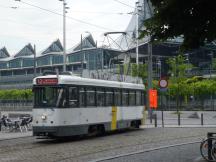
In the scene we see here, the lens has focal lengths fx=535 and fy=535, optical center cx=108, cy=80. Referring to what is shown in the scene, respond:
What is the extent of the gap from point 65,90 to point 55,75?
82 centimetres

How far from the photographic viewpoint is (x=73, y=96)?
2262 centimetres

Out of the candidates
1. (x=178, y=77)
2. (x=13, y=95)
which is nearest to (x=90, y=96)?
(x=178, y=77)

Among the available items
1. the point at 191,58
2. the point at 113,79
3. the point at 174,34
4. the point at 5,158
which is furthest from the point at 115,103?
the point at 191,58

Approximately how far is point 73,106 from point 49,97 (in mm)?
1117

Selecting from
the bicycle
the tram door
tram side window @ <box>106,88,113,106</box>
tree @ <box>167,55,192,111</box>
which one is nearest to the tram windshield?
tram side window @ <box>106,88,113,106</box>

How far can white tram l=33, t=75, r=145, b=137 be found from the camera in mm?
21828

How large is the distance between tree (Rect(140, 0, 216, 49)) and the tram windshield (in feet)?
34.7

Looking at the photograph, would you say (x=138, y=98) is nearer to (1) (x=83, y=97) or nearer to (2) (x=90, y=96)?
(2) (x=90, y=96)

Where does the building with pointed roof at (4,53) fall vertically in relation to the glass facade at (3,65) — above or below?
above

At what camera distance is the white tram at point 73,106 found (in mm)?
21828

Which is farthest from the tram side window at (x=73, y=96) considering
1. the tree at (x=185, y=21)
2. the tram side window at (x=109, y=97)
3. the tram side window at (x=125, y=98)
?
the tree at (x=185, y=21)

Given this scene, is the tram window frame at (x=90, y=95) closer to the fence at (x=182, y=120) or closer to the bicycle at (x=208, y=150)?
the bicycle at (x=208, y=150)

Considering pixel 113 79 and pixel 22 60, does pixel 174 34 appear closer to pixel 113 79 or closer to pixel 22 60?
pixel 113 79

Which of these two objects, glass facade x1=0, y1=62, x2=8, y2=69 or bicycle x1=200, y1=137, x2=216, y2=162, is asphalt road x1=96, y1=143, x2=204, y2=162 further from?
glass facade x1=0, y1=62, x2=8, y2=69
